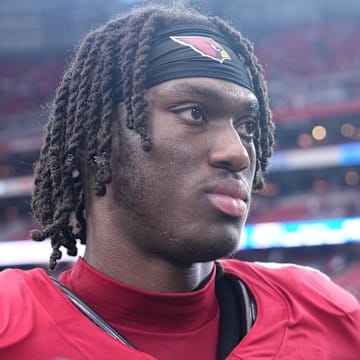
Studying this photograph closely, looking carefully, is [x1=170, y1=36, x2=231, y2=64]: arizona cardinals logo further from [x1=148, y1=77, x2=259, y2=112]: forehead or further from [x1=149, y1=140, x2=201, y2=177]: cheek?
[x1=149, y1=140, x2=201, y2=177]: cheek

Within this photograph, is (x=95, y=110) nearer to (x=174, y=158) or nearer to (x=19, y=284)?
(x=174, y=158)

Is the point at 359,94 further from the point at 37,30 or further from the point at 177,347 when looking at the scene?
the point at 177,347

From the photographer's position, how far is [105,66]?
1518mm

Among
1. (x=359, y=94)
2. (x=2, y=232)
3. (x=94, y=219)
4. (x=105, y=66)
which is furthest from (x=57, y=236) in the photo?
(x=2, y=232)

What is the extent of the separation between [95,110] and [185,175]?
294mm

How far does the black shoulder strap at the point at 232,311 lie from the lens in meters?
1.48

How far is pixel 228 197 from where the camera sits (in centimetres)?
137

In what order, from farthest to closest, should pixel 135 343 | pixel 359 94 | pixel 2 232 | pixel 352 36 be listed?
pixel 352 36
pixel 2 232
pixel 359 94
pixel 135 343

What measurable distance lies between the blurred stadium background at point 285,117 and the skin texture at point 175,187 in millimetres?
10108

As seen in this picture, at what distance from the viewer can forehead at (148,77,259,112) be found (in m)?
1.42

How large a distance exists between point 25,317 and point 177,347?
1.17ft

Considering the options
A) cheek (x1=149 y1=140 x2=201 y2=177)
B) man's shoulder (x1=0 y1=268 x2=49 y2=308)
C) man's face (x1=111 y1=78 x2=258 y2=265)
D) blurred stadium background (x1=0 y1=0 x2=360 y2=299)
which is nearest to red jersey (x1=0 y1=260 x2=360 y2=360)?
man's shoulder (x1=0 y1=268 x2=49 y2=308)

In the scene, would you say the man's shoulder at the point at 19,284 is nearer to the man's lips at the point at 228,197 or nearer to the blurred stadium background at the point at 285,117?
the man's lips at the point at 228,197

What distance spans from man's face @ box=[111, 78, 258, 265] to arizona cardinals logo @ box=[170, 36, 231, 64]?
0.28 ft
